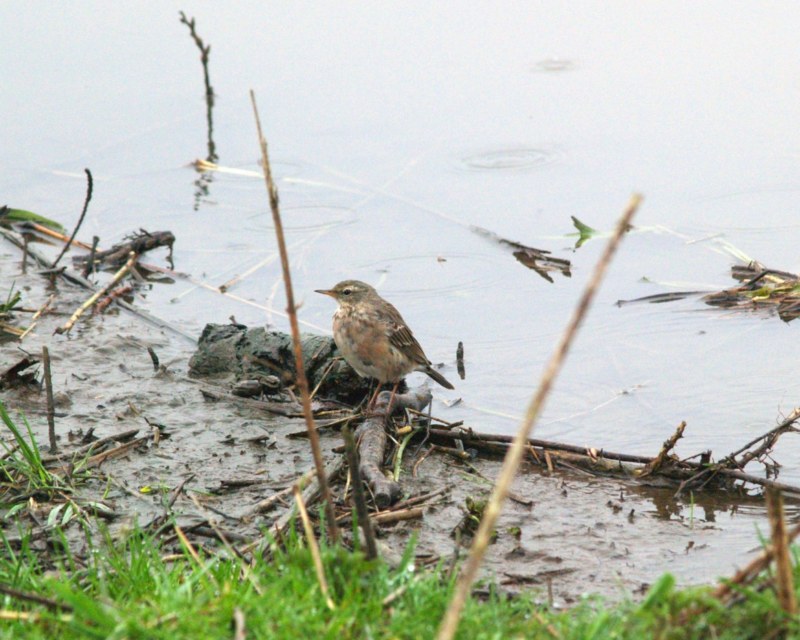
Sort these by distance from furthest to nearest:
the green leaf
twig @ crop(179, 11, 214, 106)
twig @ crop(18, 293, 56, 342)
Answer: twig @ crop(179, 11, 214, 106)
the green leaf
twig @ crop(18, 293, 56, 342)

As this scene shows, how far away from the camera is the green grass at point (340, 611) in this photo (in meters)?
3.68

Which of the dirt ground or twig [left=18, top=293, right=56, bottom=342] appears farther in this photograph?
twig [left=18, top=293, right=56, bottom=342]

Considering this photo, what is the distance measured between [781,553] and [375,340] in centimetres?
405

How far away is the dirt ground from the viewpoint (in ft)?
18.1

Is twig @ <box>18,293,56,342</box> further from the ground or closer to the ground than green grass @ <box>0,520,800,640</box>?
closer to the ground

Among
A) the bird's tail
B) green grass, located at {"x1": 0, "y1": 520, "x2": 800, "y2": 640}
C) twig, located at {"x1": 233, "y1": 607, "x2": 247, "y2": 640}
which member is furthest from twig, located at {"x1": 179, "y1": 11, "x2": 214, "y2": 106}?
twig, located at {"x1": 233, "y1": 607, "x2": 247, "y2": 640}

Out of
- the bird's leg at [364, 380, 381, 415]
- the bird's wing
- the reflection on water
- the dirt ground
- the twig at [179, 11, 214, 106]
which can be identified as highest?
the twig at [179, 11, 214, 106]

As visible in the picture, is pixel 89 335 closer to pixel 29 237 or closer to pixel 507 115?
pixel 29 237

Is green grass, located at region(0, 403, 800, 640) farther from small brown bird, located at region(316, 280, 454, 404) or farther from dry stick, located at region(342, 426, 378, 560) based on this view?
small brown bird, located at region(316, 280, 454, 404)

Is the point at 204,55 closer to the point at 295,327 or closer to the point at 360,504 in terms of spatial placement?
the point at 295,327

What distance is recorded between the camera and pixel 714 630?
3631 millimetres

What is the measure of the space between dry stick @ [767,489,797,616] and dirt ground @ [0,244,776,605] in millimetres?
1120

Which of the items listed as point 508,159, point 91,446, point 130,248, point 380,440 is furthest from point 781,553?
point 508,159

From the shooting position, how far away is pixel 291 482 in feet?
20.6
